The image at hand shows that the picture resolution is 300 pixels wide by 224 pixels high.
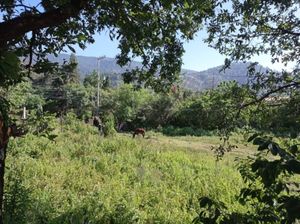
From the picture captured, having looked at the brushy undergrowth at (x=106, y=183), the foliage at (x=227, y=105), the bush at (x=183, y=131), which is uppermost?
the foliage at (x=227, y=105)

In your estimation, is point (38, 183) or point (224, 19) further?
point (38, 183)

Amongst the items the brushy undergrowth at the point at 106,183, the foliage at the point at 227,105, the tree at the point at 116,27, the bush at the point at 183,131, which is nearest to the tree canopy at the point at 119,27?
the tree at the point at 116,27

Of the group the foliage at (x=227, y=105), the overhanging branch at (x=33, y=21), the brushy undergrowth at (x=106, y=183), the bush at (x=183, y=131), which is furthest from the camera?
the bush at (x=183, y=131)

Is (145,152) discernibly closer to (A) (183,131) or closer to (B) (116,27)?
(B) (116,27)

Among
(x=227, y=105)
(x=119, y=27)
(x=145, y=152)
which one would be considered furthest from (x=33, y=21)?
(x=145, y=152)

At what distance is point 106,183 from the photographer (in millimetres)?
10836

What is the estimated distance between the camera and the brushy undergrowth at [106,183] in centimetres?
757

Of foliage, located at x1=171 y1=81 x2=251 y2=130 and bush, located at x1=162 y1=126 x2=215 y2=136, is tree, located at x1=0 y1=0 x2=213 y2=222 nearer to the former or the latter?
foliage, located at x1=171 y1=81 x2=251 y2=130

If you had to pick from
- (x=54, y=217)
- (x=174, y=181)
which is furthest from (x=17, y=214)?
(x=174, y=181)

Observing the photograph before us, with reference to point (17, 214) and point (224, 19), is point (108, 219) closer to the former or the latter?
point (17, 214)

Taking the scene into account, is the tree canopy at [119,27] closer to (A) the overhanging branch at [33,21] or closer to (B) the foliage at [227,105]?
(A) the overhanging branch at [33,21]

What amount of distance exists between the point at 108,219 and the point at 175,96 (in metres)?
32.0

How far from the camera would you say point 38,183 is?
33.0 feet

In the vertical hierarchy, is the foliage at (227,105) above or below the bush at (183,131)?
above
